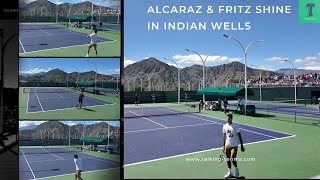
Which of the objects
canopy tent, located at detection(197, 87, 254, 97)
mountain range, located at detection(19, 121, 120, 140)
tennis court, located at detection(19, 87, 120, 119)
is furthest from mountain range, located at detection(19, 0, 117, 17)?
canopy tent, located at detection(197, 87, 254, 97)

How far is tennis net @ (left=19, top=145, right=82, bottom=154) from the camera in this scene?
4.29 meters

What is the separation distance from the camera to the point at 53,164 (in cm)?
423

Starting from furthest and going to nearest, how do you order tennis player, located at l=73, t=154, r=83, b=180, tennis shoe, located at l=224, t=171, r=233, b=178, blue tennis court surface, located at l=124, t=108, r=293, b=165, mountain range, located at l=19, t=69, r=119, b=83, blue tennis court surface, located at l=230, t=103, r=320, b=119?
mountain range, located at l=19, t=69, r=119, b=83
tennis player, located at l=73, t=154, r=83, b=180
blue tennis court surface, located at l=230, t=103, r=320, b=119
blue tennis court surface, located at l=124, t=108, r=293, b=165
tennis shoe, located at l=224, t=171, r=233, b=178

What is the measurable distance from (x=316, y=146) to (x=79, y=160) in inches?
115

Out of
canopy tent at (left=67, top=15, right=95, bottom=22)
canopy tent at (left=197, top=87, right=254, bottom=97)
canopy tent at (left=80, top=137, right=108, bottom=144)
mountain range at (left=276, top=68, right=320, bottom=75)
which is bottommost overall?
canopy tent at (left=80, top=137, right=108, bottom=144)

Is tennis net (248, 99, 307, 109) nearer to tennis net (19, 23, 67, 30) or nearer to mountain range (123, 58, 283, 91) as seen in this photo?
mountain range (123, 58, 283, 91)

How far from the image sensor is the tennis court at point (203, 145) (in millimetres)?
3846

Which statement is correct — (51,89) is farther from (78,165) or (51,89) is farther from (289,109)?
(289,109)

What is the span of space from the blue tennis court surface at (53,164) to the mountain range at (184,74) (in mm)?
1047

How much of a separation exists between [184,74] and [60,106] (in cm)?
163

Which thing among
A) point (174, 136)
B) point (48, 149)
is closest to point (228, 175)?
point (174, 136)

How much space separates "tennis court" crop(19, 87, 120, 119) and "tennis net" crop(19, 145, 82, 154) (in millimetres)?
411

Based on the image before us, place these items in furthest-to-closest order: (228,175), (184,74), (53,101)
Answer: (53,101) → (184,74) → (228,175)

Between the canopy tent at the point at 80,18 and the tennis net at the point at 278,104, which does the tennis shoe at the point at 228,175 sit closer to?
the tennis net at the point at 278,104
